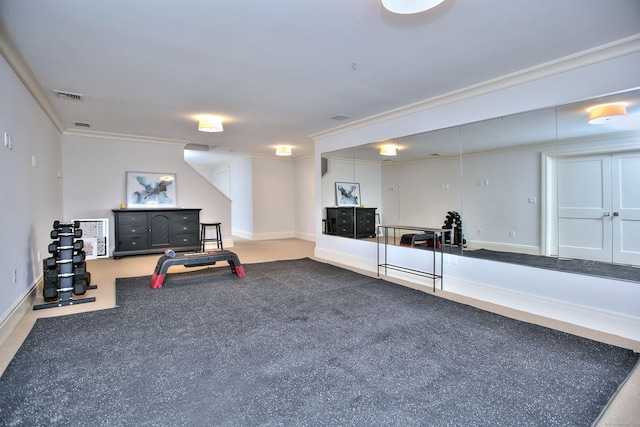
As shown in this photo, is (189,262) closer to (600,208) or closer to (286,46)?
(286,46)

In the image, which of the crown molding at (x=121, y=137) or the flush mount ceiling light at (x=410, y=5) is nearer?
the flush mount ceiling light at (x=410, y=5)

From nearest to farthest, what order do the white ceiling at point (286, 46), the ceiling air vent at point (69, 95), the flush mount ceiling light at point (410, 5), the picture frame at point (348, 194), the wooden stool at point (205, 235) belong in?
the flush mount ceiling light at point (410, 5) → the white ceiling at point (286, 46) → the ceiling air vent at point (69, 95) → the picture frame at point (348, 194) → the wooden stool at point (205, 235)

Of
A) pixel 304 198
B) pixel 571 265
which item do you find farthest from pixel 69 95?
pixel 571 265

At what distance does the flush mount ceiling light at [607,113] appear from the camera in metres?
2.79

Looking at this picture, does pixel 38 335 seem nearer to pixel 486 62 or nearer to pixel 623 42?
pixel 486 62

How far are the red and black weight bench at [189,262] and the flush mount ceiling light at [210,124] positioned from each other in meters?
1.99

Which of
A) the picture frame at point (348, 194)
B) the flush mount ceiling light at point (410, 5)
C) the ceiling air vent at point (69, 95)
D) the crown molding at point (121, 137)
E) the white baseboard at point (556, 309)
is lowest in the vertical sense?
the white baseboard at point (556, 309)

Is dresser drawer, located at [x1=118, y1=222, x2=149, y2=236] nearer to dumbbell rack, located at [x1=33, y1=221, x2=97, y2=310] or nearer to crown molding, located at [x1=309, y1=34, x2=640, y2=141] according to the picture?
dumbbell rack, located at [x1=33, y1=221, x2=97, y2=310]

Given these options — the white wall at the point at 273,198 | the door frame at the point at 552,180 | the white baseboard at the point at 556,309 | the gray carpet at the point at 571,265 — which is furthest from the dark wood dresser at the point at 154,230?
the door frame at the point at 552,180

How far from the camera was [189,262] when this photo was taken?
452 cm

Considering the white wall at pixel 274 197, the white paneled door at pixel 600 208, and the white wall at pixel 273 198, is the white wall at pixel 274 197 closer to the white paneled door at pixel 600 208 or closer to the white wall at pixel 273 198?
the white wall at pixel 273 198

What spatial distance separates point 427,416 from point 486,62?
125 inches

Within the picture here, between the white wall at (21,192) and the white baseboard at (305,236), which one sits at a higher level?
the white wall at (21,192)

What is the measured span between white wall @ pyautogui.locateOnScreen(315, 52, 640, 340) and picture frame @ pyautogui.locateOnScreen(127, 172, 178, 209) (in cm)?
527
